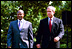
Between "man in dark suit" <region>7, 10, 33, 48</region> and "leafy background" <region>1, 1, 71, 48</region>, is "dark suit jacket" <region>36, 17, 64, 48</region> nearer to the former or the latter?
"man in dark suit" <region>7, 10, 33, 48</region>

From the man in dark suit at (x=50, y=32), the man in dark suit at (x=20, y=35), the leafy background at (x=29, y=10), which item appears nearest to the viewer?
the man in dark suit at (x=50, y=32)

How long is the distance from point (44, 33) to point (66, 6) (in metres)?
4.46

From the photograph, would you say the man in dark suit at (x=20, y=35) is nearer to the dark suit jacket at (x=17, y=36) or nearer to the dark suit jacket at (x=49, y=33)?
the dark suit jacket at (x=17, y=36)

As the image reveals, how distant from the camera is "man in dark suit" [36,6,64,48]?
15.6ft

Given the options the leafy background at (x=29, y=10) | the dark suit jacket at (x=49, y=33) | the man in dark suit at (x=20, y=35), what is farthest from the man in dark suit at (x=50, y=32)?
the leafy background at (x=29, y=10)

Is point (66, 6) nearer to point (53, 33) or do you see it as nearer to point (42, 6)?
point (42, 6)

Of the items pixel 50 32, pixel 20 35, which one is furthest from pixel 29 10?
pixel 50 32

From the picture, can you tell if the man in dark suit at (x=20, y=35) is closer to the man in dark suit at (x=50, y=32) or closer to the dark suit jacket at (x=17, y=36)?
the dark suit jacket at (x=17, y=36)

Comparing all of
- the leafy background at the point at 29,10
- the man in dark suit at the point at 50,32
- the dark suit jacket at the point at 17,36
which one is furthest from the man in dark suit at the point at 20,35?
the leafy background at the point at 29,10

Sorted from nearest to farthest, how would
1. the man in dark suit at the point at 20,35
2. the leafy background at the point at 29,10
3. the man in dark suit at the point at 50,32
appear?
1. the man in dark suit at the point at 50,32
2. the man in dark suit at the point at 20,35
3. the leafy background at the point at 29,10

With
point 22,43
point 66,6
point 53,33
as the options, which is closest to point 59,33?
point 53,33

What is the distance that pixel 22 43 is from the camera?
5.10 m

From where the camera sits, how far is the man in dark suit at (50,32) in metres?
4.75

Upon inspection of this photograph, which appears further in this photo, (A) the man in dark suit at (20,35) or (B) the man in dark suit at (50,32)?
(A) the man in dark suit at (20,35)
